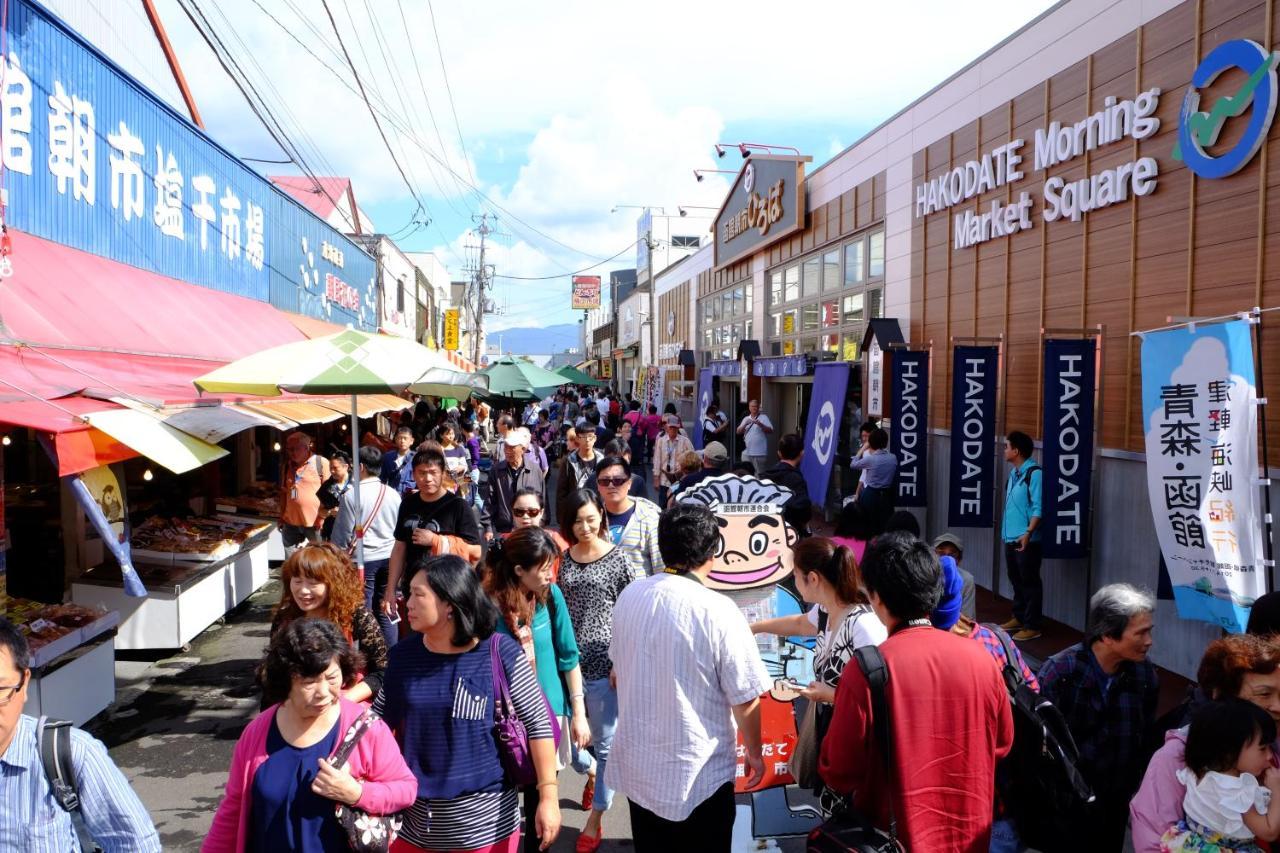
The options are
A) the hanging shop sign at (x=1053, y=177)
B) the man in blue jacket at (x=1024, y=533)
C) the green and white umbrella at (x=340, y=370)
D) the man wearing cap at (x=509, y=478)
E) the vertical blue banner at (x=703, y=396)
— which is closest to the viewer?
the green and white umbrella at (x=340, y=370)

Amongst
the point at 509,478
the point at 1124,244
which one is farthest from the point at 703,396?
the point at 1124,244

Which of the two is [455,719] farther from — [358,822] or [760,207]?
[760,207]

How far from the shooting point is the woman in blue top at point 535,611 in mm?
3959

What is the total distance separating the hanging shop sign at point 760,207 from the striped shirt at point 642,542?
36.7 feet

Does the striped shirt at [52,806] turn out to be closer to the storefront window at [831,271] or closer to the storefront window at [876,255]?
the storefront window at [876,255]

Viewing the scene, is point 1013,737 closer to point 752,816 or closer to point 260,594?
point 752,816

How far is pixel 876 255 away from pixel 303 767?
11683 mm

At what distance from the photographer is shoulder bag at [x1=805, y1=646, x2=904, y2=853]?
2689 mm

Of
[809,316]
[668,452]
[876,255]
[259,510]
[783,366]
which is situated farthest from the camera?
[809,316]

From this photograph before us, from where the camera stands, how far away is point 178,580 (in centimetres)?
765

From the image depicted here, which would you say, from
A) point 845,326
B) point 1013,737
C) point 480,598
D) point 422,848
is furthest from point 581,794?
point 845,326

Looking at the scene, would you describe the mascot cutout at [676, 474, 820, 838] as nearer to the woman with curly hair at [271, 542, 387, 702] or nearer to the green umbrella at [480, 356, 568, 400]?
the woman with curly hair at [271, 542, 387, 702]

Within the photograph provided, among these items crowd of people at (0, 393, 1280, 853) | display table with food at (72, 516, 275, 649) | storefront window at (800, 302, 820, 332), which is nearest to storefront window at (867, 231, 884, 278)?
storefront window at (800, 302, 820, 332)

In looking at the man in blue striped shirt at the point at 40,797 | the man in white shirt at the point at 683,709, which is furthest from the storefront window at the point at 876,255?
the man in blue striped shirt at the point at 40,797
